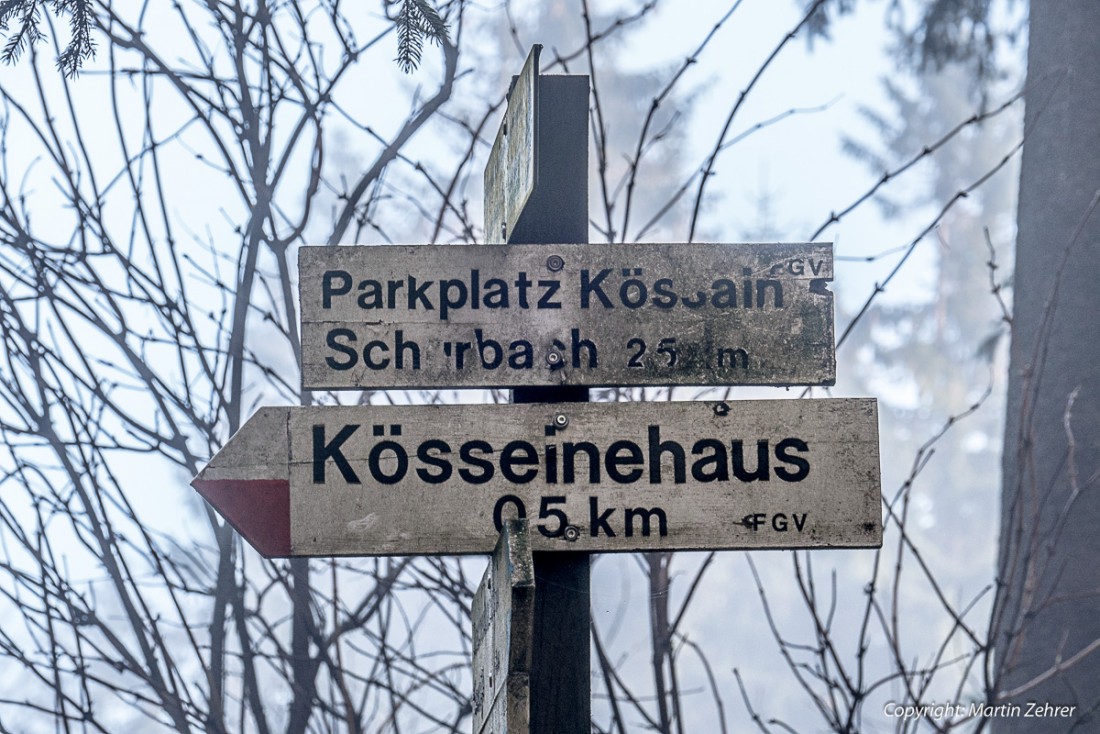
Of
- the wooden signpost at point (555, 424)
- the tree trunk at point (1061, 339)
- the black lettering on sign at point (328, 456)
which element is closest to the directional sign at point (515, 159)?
the wooden signpost at point (555, 424)

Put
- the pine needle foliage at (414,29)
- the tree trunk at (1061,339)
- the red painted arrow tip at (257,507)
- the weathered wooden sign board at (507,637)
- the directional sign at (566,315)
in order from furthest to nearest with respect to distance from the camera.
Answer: the tree trunk at (1061,339)
the pine needle foliage at (414,29)
the directional sign at (566,315)
the red painted arrow tip at (257,507)
the weathered wooden sign board at (507,637)

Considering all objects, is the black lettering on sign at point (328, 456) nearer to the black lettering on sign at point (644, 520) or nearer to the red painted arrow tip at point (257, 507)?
the red painted arrow tip at point (257, 507)

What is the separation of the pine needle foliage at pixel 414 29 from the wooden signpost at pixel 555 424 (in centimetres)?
101

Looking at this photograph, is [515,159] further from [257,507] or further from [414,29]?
[414,29]

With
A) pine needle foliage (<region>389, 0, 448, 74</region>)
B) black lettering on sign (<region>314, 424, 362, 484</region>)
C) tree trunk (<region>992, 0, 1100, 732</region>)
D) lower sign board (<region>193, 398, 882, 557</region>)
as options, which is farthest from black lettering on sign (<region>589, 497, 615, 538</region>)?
tree trunk (<region>992, 0, 1100, 732</region>)

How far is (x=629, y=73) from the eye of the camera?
36719 millimetres

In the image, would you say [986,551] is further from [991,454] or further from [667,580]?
[667,580]

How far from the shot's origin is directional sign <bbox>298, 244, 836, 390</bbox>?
202 cm

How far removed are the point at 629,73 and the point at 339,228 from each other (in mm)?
34843

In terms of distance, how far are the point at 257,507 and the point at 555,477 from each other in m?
0.50

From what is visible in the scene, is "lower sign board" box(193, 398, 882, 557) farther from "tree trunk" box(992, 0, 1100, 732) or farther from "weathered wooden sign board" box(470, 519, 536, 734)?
"tree trunk" box(992, 0, 1100, 732)

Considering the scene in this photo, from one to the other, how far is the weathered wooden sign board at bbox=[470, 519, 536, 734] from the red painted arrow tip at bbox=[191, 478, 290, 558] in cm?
37

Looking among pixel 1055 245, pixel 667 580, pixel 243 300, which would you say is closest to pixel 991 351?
pixel 1055 245

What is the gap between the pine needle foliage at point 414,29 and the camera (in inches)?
120
